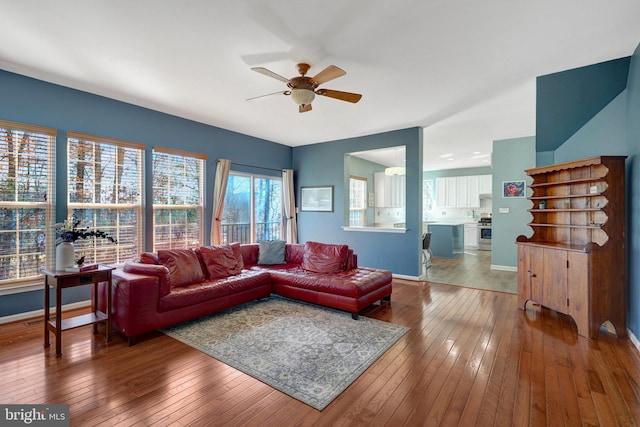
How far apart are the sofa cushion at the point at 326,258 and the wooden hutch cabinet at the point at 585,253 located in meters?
2.39

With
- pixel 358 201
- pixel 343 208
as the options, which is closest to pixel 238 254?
pixel 343 208

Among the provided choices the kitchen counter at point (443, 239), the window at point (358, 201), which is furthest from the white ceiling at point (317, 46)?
the kitchen counter at point (443, 239)

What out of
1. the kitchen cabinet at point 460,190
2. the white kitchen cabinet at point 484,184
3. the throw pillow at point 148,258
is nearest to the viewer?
the throw pillow at point 148,258

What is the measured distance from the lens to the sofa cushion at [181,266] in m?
3.54

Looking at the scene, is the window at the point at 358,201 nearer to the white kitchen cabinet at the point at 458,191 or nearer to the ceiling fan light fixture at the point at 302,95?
the white kitchen cabinet at the point at 458,191

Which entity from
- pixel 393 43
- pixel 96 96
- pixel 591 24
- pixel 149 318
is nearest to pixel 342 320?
pixel 149 318

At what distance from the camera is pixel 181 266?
3.63m

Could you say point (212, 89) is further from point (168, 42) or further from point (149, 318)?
point (149, 318)

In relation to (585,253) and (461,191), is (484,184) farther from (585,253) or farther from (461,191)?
(585,253)

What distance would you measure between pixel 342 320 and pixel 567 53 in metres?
3.67

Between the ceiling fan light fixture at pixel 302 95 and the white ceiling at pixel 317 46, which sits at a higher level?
the white ceiling at pixel 317 46

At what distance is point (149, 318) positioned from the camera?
9.68 ft

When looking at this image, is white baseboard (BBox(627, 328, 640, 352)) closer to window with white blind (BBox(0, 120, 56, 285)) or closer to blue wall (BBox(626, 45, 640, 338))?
blue wall (BBox(626, 45, 640, 338))

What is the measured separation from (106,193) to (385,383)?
A: 166 inches
